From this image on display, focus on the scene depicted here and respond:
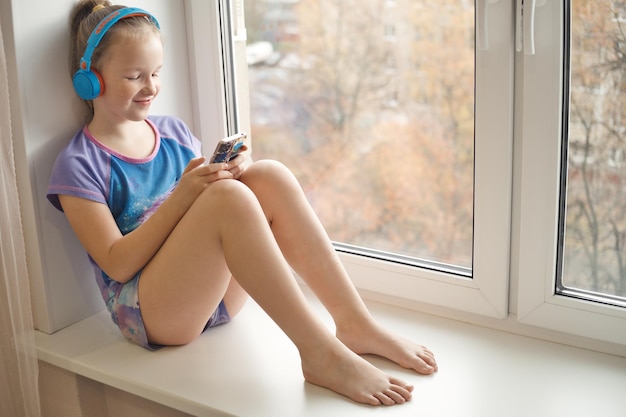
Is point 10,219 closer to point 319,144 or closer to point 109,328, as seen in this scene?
point 109,328

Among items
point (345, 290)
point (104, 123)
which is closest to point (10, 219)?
point (104, 123)

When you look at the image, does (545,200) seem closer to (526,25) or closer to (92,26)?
(526,25)

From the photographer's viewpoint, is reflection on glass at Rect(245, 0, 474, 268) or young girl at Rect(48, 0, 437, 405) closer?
young girl at Rect(48, 0, 437, 405)

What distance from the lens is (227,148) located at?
1.31 metres

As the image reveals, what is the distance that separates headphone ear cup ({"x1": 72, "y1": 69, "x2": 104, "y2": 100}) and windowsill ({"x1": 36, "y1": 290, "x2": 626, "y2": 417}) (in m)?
0.48

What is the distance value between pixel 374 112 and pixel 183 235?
504 mm

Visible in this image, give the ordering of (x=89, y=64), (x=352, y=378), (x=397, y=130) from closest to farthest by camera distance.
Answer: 1. (x=352, y=378)
2. (x=89, y=64)
3. (x=397, y=130)

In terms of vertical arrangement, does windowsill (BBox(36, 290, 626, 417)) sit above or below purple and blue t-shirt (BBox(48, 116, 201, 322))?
below

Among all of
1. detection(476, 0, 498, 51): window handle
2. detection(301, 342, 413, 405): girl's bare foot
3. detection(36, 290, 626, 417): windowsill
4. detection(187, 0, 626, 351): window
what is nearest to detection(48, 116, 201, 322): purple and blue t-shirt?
detection(36, 290, 626, 417): windowsill

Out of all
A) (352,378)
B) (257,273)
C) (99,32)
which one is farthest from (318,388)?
(99,32)

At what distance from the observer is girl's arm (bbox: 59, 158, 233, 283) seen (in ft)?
4.27

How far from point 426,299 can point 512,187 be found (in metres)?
0.32

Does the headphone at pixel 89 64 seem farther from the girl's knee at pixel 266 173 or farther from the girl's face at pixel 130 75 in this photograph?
the girl's knee at pixel 266 173

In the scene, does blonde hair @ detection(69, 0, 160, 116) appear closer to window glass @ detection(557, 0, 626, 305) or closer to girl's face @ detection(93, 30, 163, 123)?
girl's face @ detection(93, 30, 163, 123)
